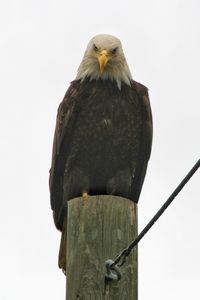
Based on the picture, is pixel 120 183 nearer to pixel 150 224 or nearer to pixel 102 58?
pixel 102 58

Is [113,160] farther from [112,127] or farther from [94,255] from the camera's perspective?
[94,255]

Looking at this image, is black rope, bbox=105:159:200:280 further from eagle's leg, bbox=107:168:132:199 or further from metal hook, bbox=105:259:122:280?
eagle's leg, bbox=107:168:132:199

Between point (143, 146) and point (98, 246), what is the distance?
3605mm

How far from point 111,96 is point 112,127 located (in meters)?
0.30

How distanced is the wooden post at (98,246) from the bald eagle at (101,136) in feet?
9.99

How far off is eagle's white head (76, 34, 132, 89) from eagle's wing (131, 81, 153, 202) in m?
0.19

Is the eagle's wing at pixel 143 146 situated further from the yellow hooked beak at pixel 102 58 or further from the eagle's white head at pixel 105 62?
the yellow hooked beak at pixel 102 58

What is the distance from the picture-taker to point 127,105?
7.32 m

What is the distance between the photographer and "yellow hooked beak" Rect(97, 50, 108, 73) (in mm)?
7302

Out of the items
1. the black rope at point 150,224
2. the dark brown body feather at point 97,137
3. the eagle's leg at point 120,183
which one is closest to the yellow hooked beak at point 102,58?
the dark brown body feather at point 97,137

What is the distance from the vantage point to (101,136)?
23.9ft

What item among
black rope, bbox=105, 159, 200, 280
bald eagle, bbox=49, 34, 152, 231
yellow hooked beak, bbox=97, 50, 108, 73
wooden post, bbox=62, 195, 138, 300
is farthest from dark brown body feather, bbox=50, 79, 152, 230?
black rope, bbox=105, 159, 200, 280

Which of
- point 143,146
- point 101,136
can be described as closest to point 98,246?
point 101,136

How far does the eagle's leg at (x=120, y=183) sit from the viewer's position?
24.0ft
